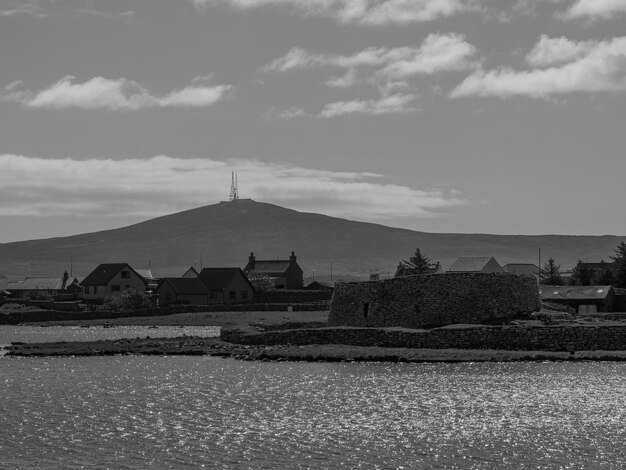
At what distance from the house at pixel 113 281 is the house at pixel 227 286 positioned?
9571mm

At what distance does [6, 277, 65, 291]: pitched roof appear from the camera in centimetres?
14950

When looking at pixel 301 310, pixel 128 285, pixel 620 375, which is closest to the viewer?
pixel 620 375

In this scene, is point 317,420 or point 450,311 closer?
point 317,420

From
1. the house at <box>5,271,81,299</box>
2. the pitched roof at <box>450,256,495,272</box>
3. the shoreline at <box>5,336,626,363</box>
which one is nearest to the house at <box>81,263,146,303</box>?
the house at <box>5,271,81,299</box>

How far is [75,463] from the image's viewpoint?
24547 millimetres

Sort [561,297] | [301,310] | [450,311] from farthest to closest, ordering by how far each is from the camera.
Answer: [301,310] → [561,297] → [450,311]

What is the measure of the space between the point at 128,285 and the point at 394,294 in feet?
247

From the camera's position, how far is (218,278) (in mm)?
120250

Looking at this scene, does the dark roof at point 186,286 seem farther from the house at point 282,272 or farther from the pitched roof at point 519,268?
the pitched roof at point 519,268

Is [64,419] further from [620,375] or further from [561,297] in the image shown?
[561,297]

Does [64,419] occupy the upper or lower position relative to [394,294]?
lower

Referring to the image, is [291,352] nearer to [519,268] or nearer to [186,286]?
[186,286]

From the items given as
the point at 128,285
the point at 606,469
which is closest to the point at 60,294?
the point at 128,285

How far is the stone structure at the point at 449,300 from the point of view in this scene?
174 feet
